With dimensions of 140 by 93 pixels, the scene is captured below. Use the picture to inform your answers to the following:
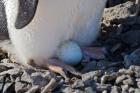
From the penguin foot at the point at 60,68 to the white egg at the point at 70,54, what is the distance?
0.13ft

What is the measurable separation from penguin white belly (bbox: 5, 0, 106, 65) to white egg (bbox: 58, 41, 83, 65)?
0.04m

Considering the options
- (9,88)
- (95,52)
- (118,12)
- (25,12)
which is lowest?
(9,88)

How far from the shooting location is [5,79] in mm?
2879

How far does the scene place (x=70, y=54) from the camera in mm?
3016

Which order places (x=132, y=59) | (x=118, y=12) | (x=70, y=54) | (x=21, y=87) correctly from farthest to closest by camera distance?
1. (x=118, y=12)
2. (x=70, y=54)
3. (x=132, y=59)
4. (x=21, y=87)

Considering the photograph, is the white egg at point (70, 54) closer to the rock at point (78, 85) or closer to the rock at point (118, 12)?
the rock at point (78, 85)

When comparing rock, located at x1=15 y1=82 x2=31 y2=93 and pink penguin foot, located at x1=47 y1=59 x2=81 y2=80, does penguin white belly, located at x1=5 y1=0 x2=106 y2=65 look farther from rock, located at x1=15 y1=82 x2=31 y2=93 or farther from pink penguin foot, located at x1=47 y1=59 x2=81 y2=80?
rock, located at x1=15 y1=82 x2=31 y2=93

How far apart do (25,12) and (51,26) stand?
0.19 m

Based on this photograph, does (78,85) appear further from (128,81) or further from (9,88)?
→ (9,88)

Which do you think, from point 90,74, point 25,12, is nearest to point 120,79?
point 90,74

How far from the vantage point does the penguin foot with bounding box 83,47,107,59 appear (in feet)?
9.93

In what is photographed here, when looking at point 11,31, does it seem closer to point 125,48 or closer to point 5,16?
point 5,16

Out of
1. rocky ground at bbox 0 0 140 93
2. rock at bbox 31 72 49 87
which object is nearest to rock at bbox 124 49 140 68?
rocky ground at bbox 0 0 140 93

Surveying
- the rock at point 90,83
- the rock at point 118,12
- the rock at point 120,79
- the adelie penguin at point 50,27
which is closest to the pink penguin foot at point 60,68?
the adelie penguin at point 50,27
